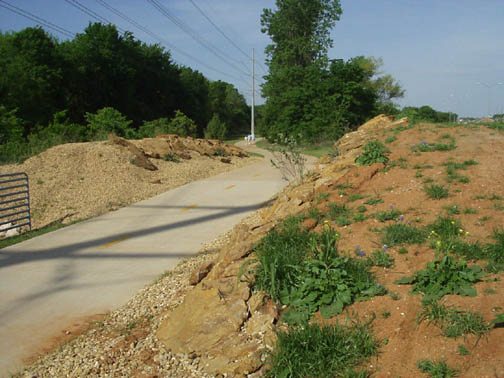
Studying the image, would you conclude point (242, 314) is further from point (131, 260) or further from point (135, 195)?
point (135, 195)

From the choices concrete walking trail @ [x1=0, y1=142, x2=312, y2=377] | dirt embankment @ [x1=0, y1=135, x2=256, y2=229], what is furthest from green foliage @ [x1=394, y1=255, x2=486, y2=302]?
dirt embankment @ [x1=0, y1=135, x2=256, y2=229]

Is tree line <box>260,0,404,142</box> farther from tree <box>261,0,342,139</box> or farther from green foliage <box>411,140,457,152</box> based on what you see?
green foliage <box>411,140,457,152</box>

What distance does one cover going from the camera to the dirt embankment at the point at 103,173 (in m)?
11.1

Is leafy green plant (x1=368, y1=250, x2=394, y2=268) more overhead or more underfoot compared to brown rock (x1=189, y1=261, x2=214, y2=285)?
more overhead

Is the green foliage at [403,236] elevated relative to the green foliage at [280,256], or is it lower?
elevated

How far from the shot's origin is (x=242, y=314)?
407 centimetres

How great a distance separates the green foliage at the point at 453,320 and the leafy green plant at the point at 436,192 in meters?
2.52

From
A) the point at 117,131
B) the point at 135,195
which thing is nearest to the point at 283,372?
the point at 135,195

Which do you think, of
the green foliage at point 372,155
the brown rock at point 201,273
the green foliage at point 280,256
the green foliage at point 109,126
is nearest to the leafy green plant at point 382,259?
the green foliage at point 280,256

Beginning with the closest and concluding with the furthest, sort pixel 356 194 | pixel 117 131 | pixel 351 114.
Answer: pixel 356 194, pixel 117 131, pixel 351 114

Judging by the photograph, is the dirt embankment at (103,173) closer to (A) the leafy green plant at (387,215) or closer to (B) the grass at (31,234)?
(B) the grass at (31,234)

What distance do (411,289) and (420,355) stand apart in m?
0.82

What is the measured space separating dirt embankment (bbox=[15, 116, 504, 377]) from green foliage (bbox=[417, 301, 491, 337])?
Answer: 0.18ft

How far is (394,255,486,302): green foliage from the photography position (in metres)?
3.73
